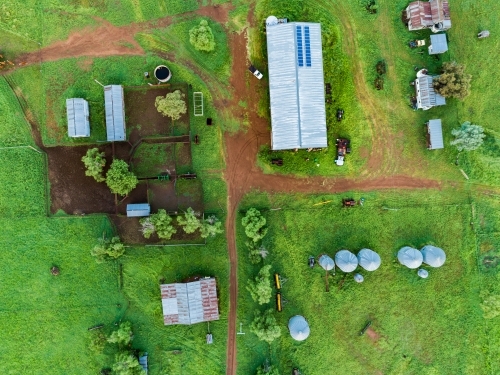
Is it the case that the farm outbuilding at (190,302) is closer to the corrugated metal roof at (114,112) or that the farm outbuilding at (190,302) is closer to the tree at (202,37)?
the corrugated metal roof at (114,112)

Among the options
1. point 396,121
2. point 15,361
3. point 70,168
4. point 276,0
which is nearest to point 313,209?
point 396,121

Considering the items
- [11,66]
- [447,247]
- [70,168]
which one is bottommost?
[447,247]

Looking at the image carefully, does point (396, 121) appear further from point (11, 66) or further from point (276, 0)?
point (11, 66)

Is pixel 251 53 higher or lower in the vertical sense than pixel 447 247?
higher

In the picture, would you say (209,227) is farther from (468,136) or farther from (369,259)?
(468,136)

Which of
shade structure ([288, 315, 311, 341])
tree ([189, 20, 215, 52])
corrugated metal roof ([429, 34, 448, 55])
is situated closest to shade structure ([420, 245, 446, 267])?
shade structure ([288, 315, 311, 341])

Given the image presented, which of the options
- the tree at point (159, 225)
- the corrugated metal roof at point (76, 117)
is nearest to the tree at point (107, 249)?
the tree at point (159, 225)

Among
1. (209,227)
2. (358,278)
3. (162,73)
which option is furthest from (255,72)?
(358,278)
